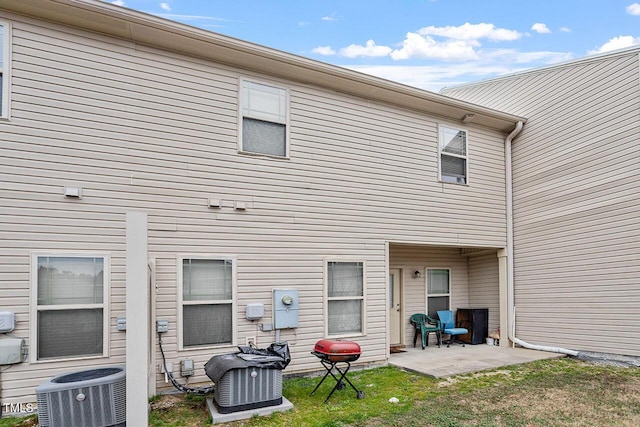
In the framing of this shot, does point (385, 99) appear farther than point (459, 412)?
Yes

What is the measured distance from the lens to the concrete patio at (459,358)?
6.61 metres

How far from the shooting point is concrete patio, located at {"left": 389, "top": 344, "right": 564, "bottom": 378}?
661cm

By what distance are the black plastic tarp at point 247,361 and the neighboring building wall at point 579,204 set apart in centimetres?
563

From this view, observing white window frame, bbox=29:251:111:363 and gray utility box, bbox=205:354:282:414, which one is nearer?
gray utility box, bbox=205:354:282:414

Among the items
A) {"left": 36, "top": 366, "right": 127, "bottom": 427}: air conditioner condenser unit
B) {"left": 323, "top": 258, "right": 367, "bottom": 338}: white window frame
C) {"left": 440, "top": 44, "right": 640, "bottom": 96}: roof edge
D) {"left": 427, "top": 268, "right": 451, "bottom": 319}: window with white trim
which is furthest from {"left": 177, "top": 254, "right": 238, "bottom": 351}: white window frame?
{"left": 440, "top": 44, "right": 640, "bottom": 96}: roof edge

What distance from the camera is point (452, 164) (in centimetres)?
814

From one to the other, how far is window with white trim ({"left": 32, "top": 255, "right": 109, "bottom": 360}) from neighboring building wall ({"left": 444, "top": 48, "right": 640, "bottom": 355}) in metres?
7.67

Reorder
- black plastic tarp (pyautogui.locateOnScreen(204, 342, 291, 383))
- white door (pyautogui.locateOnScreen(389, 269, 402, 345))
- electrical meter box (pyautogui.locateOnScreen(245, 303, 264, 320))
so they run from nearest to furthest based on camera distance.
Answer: black plastic tarp (pyautogui.locateOnScreen(204, 342, 291, 383)) < electrical meter box (pyautogui.locateOnScreen(245, 303, 264, 320)) < white door (pyautogui.locateOnScreen(389, 269, 402, 345))

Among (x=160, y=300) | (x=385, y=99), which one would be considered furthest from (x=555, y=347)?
(x=160, y=300)

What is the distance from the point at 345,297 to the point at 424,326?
2.65m

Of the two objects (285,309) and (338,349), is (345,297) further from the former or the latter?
(338,349)

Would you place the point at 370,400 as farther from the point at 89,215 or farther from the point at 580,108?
the point at 580,108

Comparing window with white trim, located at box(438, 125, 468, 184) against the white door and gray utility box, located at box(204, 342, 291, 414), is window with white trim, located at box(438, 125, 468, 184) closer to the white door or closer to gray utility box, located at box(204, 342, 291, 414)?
the white door

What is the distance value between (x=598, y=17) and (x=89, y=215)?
41.5 ft
